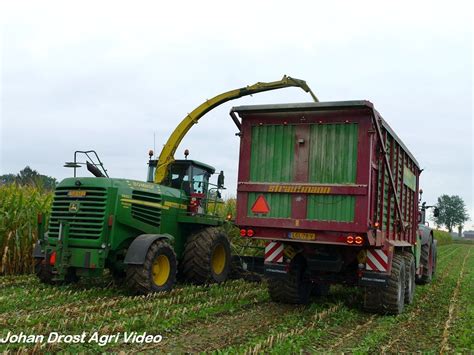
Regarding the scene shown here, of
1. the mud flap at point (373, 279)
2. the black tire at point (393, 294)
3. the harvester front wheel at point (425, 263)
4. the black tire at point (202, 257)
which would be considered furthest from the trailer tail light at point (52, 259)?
the harvester front wheel at point (425, 263)

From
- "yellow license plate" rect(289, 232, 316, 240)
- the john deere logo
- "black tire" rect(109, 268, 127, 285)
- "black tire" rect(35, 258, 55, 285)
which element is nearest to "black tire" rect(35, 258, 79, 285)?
"black tire" rect(35, 258, 55, 285)

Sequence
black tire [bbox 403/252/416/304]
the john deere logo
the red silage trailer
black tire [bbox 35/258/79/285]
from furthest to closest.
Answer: black tire [bbox 403/252/416/304], black tire [bbox 35/258/79/285], the john deere logo, the red silage trailer

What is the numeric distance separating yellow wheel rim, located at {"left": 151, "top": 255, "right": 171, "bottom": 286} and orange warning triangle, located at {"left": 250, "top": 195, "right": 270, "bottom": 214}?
1946 millimetres

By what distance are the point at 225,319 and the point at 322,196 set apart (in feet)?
7.10

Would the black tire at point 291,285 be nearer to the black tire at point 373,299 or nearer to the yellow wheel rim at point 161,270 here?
the black tire at point 373,299

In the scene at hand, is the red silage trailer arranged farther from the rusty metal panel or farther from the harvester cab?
the harvester cab

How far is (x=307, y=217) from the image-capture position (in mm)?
7332

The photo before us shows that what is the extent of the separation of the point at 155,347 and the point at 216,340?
715 mm

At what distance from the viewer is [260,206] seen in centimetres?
766

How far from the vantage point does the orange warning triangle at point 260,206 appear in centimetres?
762

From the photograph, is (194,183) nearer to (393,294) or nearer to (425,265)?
(393,294)

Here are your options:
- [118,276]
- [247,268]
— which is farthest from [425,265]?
[118,276]

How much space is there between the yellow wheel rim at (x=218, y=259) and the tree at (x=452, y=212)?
344 ft

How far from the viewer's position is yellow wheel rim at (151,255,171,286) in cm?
852
